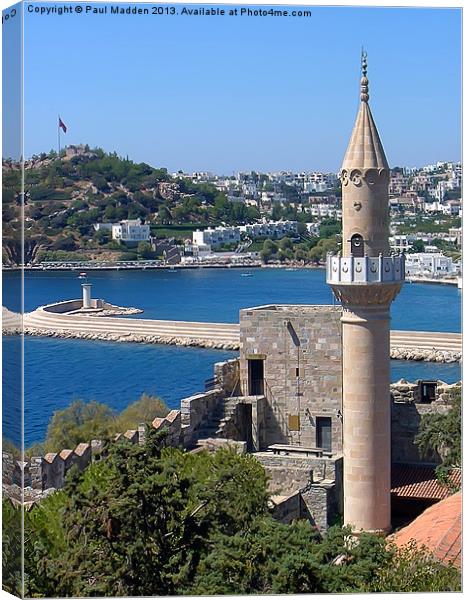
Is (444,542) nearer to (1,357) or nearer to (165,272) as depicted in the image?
(1,357)

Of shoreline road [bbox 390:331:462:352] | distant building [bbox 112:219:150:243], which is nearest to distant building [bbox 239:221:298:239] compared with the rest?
distant building [bbox 112:219:150:243]

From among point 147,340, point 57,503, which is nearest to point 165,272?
point 147,340

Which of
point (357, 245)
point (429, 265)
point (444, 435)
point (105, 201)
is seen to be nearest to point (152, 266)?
point (105, 201)

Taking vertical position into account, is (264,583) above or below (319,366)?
below

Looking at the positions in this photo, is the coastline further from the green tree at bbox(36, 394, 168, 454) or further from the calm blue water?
the green tree at bbox(36, 394, 168, 454)

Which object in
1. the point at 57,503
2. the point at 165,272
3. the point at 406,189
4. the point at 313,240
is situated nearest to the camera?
the point at 57,503

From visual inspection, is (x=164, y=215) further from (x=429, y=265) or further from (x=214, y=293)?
(x=214, y=293)
